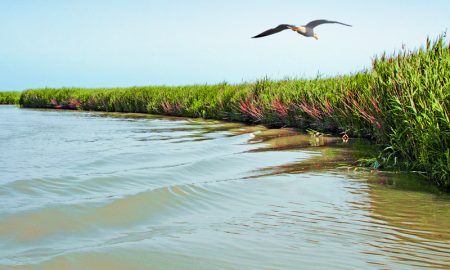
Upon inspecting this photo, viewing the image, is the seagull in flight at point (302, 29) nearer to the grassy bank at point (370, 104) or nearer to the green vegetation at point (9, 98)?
the grassy bank at point (370, 104)

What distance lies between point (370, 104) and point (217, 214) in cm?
482

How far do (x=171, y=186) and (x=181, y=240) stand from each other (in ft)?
6.65

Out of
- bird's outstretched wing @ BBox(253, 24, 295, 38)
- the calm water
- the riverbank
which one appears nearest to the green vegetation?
the riverbank

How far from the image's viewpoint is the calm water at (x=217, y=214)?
3262 millimetres

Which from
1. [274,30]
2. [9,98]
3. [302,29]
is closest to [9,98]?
[9,98]

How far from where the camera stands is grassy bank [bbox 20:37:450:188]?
18.6 feet

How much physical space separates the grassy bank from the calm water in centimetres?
53

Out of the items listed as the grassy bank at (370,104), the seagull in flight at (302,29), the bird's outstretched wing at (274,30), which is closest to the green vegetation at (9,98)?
the grassy bank at (370,104)

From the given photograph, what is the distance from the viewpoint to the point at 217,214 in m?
4.51

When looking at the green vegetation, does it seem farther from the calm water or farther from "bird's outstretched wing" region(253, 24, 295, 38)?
"bird's outstretched wing" region(253, 24, 295, 38)

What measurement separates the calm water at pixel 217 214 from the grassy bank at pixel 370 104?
527mm

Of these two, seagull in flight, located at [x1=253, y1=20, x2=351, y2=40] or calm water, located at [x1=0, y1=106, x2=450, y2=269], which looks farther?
seagull in flight, located at [x1=253, y1=20, x2=351, y2=40]

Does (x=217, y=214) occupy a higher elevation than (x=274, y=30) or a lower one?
lower

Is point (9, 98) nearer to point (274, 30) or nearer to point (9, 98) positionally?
point (9, 98)
